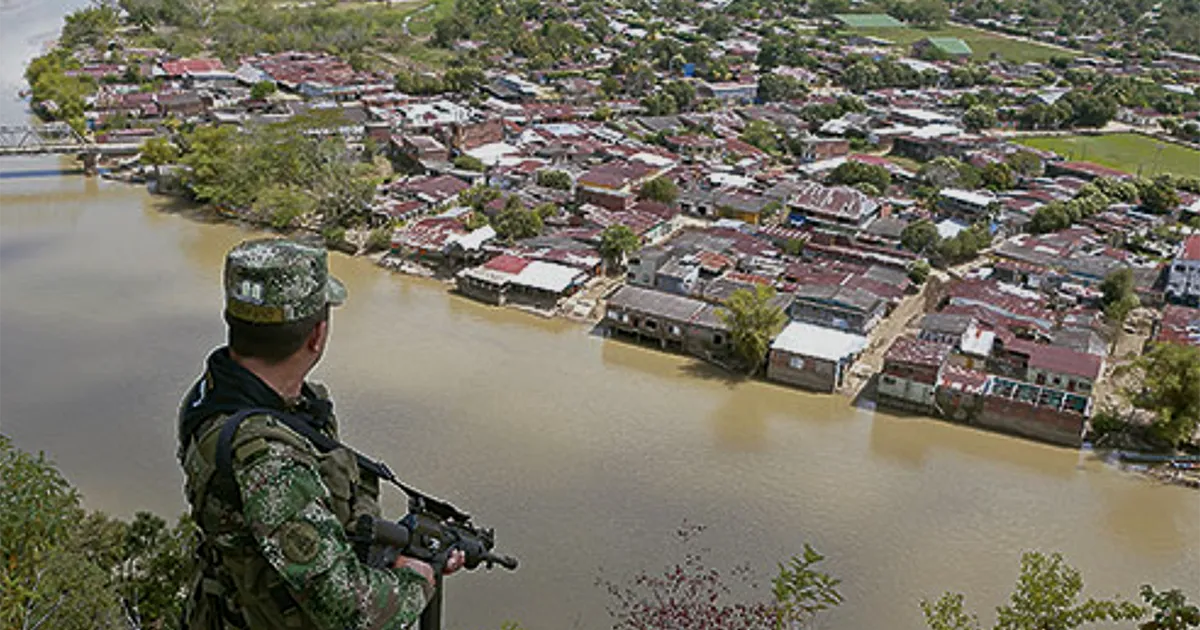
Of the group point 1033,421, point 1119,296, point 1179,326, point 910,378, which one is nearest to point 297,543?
point 910,378

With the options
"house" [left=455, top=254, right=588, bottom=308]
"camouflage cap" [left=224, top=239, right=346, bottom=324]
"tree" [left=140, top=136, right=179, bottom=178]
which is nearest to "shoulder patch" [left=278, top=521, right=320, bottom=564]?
"camouflage cap" [left=224, top=239, right=346, bottom=324]

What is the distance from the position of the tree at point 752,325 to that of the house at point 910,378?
1.25 m

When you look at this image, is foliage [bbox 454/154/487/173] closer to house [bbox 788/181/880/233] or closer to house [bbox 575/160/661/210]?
house [bbox 575/160/661/210]

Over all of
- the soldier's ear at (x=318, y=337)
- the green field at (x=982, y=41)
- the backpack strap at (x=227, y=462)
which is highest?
the soldier's ear at (x=318, y=337)

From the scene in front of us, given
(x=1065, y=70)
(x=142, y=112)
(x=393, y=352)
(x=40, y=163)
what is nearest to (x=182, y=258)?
(x=393, y=352)

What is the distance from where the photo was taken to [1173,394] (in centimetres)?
942

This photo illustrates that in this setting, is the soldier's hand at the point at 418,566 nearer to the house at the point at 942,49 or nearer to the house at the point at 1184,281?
the house at the point at 1184,281

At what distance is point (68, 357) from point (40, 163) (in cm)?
927

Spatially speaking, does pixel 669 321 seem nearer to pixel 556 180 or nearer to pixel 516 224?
pixel 516 224

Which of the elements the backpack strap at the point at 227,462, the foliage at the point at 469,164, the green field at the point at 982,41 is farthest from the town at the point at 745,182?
the backpack strap at the point at 227,462

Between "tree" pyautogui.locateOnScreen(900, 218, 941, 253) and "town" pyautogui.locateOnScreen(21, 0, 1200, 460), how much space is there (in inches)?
1.4

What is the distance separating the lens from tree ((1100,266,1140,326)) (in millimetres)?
12148

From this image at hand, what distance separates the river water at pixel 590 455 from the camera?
7.63 m

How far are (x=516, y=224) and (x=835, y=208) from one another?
5.02 metres
